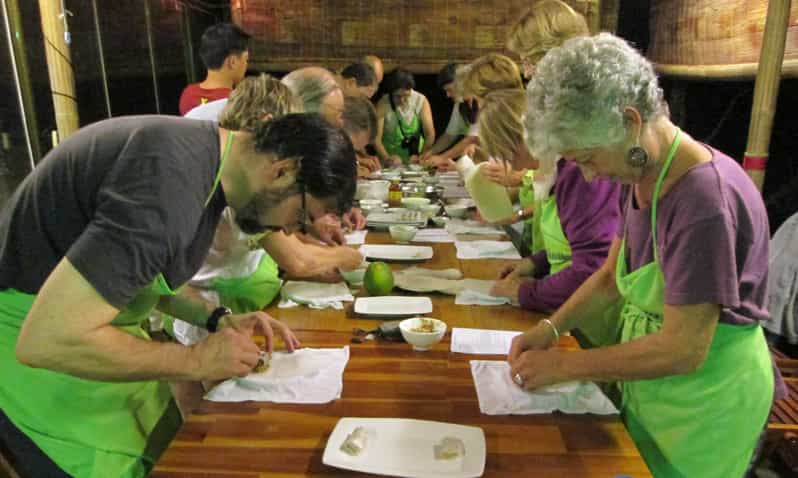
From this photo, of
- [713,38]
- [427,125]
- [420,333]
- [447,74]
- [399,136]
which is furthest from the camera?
[427,125]

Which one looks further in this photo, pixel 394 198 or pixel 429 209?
pixel 394 198

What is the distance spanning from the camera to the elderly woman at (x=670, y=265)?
3.92ft

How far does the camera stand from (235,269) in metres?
2.11

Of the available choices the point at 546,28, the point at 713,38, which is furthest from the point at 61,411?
the point at 713,38

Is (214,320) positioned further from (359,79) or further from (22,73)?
(359,79)

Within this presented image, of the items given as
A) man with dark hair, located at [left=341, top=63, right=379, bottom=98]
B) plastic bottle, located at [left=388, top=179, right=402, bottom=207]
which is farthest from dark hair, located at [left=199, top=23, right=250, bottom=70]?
plastic bottle, located at [left=388, top=179, right=402, bottom=207]

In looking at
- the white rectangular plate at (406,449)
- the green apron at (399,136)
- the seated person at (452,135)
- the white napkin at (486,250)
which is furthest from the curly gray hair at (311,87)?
the green apron at (399,136)

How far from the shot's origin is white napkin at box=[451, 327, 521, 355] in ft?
5.49

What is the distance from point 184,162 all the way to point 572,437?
102 cm

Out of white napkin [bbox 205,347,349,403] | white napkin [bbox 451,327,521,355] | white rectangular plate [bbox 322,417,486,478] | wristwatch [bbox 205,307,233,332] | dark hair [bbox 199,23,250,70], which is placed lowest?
white napkin [bbox 451,327,521,355]

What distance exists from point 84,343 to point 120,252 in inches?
7.4

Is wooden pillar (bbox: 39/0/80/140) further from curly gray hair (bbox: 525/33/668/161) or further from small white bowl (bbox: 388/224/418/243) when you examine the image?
curly gray hair (bbox: 525/33/668/161)

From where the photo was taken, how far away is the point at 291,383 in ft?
4.78

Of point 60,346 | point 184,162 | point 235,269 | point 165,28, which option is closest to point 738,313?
point 184,162
